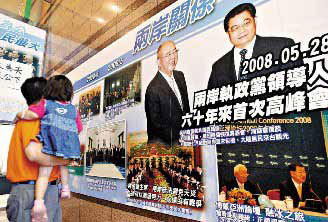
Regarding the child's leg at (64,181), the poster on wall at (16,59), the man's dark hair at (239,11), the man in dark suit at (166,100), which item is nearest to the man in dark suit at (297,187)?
the man in dark suit at (166,100)

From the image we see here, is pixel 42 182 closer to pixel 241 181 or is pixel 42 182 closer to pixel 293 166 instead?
pixel 241 181

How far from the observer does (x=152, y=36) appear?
2549 millimetres

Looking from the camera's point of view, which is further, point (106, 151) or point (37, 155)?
point (106, 151)

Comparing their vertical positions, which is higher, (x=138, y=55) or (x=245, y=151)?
(x=138, y=55)

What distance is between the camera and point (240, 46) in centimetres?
180

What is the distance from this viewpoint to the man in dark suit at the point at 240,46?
1656 mm

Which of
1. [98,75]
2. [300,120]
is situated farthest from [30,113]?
[98,75]

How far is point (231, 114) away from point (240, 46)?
0.55m

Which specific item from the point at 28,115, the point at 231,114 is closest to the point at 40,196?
the point at 28,115

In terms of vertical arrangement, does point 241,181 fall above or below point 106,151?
below

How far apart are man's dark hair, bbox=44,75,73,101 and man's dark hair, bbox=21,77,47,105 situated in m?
0.04

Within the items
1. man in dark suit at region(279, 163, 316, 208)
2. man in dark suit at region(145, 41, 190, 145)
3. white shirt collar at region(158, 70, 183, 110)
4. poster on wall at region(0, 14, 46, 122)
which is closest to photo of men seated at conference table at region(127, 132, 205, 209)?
man in dark suit at region(145, 41, 190, 145)

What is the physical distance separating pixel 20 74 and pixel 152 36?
1399 millimetres

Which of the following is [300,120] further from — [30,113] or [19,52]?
[19,52]
